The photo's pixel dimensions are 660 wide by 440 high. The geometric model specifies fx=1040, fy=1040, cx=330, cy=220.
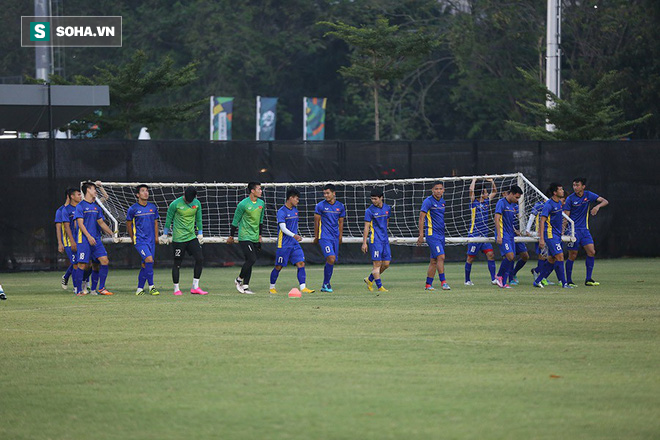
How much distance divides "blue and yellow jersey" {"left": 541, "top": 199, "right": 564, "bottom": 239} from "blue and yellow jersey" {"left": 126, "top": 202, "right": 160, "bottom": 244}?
277 inches

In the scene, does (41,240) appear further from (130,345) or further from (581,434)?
(581,434)

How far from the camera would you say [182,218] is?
18188 mm

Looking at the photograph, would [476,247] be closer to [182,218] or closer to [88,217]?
[182,218]

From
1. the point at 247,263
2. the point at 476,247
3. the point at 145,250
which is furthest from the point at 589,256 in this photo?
the point at 145,250

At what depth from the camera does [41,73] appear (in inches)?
1378

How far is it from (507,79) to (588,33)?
5336 mm

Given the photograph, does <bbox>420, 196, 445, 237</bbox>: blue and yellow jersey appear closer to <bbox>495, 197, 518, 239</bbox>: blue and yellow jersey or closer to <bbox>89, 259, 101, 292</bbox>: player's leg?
<bbox>495, 197, 518, 239</bbox>: blue and yellow jersey

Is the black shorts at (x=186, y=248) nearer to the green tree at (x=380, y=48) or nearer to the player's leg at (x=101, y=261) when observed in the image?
the player's leg at (x=101, y=261)

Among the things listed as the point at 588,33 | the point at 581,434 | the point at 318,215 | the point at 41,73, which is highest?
the point at 588,33

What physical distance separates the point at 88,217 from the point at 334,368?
974 cm

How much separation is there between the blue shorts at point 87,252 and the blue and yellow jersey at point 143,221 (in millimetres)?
615

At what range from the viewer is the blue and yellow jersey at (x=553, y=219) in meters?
18.9

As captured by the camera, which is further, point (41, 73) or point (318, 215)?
point (41, 73)

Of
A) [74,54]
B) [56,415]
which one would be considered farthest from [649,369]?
[74,54]
